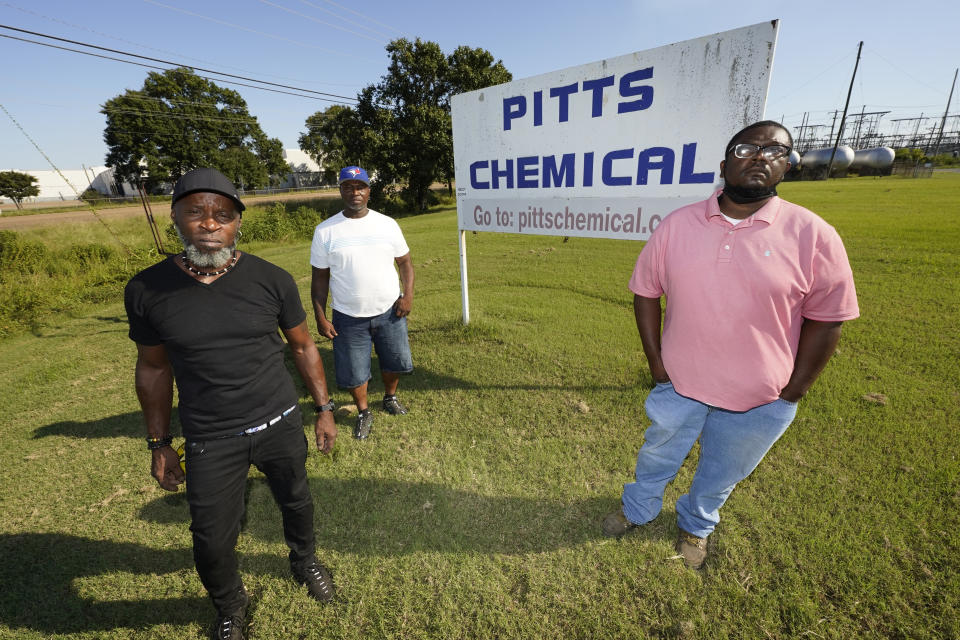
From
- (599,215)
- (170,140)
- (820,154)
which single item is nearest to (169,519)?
(599,215)

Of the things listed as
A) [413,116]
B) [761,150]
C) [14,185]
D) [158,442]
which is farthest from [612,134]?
[14,185]

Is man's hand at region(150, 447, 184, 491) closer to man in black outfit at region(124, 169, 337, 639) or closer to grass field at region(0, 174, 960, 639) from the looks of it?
man in black outfit at region(124, 169, 337, 639)

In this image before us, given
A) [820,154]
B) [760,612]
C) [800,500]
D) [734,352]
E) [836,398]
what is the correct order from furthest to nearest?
1. [820,154]
2. [836,398]
3. [800,500]
4. [760,612]
5. [734,352]

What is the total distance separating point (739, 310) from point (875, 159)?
6490 centimetres

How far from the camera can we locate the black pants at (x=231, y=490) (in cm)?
185

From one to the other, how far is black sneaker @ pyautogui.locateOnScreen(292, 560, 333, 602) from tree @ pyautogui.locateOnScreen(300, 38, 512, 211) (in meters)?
27.6

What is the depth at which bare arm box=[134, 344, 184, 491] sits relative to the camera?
1.88 m

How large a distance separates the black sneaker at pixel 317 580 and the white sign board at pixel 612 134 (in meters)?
3.69

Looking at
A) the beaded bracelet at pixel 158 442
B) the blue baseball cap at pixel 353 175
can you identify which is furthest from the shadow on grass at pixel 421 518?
the blue baseball cap at pixel 353 175

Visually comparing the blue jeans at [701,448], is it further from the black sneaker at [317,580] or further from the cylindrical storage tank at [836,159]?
the cylindrical storage tank at [836,159]

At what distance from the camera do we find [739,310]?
187cm

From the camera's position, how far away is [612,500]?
2951 millimetres

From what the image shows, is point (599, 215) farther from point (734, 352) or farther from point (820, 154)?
point (820, 154)

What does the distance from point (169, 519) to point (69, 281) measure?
33.0 feet
